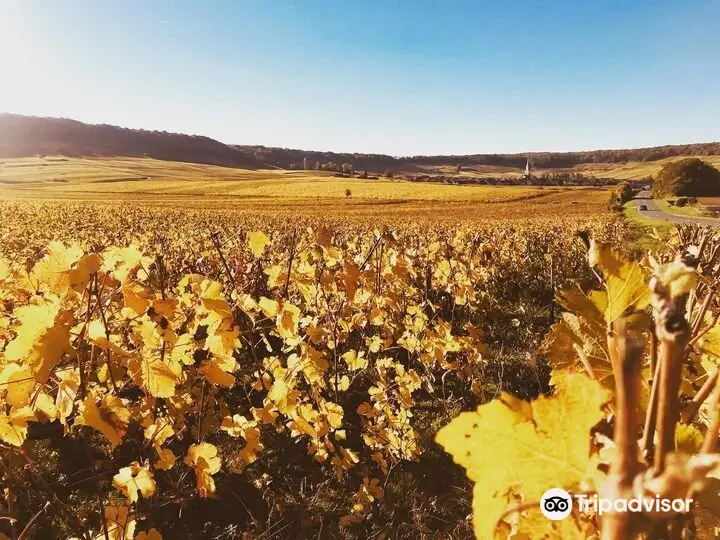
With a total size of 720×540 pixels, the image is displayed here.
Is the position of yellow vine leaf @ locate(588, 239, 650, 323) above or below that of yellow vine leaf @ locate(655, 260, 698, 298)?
below

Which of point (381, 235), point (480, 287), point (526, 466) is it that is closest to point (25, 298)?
point (381, 235)

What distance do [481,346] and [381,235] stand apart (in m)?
1.70

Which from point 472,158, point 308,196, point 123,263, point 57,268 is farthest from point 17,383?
point 472,158

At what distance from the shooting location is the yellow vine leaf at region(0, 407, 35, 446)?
131 cm

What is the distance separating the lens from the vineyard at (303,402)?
0.49 metres

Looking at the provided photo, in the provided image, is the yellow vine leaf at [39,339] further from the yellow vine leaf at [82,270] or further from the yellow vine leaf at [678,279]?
the yellow vine leaf at [678,279]

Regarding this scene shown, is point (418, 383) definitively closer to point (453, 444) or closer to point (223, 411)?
point (223, 411)

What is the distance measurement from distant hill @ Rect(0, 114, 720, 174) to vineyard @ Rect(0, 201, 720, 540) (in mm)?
130069

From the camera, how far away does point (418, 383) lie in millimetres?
3229

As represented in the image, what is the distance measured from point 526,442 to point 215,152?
492ft

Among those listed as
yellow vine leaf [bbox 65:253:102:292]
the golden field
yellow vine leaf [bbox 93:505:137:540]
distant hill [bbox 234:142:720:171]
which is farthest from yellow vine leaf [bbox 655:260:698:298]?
distant hill [bbox 234:142:720:171]

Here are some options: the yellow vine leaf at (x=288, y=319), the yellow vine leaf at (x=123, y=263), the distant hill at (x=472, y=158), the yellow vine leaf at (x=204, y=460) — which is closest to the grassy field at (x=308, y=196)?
the yellow vine leaf at (x=288, y=319)

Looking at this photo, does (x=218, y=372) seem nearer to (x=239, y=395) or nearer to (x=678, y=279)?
(x=678, y=279)

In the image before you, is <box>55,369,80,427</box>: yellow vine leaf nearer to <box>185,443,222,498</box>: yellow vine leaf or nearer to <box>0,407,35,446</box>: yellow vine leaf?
<box>0,407,35,446</box>: yellow vine leaf
